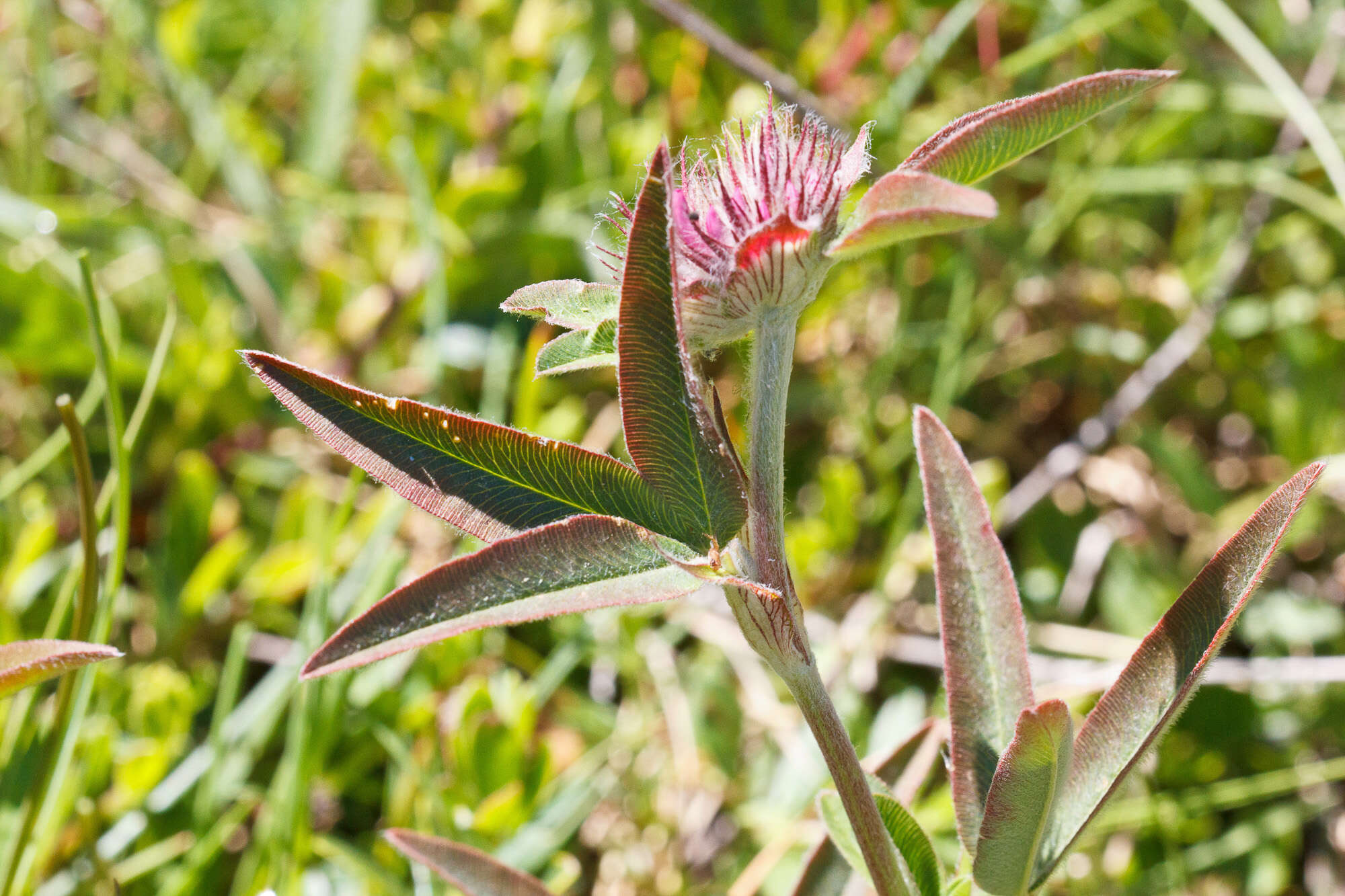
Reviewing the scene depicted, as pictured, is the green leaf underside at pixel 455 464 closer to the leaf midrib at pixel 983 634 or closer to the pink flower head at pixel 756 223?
the pink flower head at pixel 756 223

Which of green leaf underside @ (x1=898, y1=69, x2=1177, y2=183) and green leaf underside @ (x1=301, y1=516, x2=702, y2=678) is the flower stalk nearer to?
green leaf underside @ (x1=301, y1=516, x2=702, y2=678)

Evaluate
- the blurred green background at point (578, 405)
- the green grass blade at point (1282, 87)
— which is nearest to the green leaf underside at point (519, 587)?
the blurred green background at point (578, 405)

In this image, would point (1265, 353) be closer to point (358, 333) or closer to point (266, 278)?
point (358, 333)

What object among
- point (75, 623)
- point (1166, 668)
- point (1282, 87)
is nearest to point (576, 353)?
point (1166, 668)

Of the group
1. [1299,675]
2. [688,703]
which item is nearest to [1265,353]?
[1299,675]

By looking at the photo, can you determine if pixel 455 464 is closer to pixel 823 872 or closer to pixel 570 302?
pixel 570 302

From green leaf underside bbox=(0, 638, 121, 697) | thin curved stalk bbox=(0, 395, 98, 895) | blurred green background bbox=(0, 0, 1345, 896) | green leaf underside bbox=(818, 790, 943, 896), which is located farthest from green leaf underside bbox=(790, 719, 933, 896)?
thin curved stalk bbox=(0, 395, 98, 895)

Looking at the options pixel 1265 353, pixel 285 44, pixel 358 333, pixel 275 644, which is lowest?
pixel 275 644
